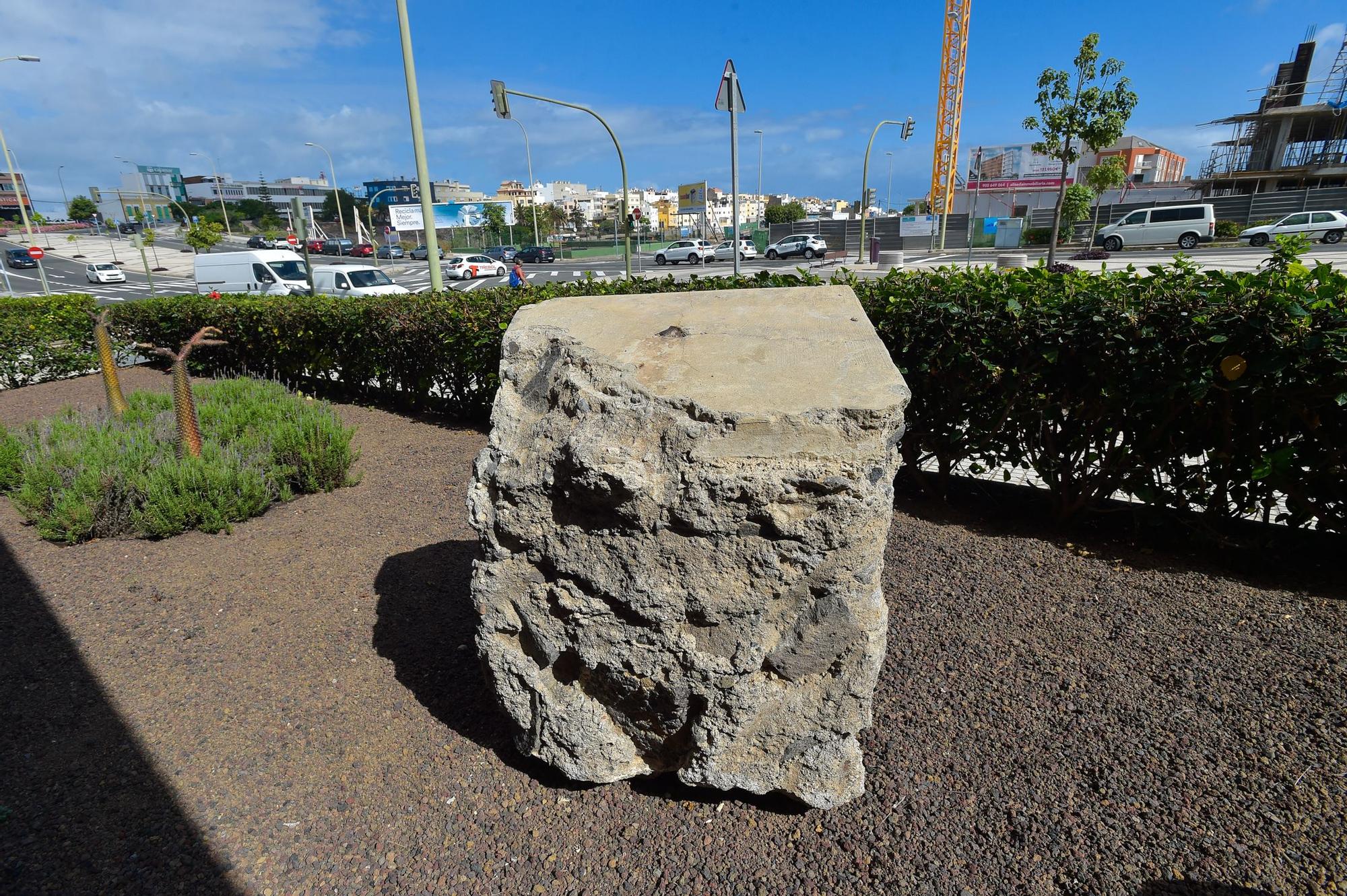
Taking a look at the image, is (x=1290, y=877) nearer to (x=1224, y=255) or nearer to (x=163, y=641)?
(x=163, y=641)

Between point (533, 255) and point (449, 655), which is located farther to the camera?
point (533, 255)

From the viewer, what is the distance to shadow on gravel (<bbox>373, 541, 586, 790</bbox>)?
8.98ft

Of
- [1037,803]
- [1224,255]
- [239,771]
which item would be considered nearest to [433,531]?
[239,771]

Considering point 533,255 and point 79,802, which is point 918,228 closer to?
point 533,255

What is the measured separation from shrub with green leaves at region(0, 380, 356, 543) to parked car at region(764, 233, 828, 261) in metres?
38.4

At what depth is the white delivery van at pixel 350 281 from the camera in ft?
64.1

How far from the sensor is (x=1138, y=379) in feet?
12.3

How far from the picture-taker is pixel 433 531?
453cm

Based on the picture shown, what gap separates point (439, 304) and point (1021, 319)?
5644 millimetres

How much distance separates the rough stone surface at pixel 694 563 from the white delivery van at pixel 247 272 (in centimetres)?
2141

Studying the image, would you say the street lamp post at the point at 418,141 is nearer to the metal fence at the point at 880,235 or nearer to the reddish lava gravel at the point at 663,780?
the reddish lava gravel at the point at 663,780

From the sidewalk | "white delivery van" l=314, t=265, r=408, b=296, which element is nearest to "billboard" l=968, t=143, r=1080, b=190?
"white delivery van" l=314, t=265, r=408, b=296

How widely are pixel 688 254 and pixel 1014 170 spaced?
43.4 meters

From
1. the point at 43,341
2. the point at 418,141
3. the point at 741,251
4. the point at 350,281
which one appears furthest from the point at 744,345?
the point at 741,251
